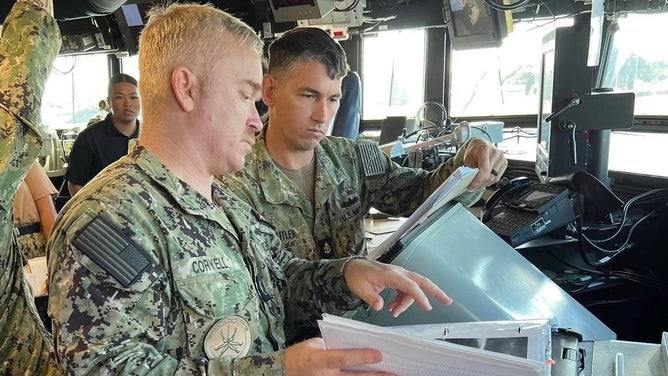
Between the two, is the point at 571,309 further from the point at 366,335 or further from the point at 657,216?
the point at 657,216

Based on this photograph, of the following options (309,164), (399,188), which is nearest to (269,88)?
(309,164)

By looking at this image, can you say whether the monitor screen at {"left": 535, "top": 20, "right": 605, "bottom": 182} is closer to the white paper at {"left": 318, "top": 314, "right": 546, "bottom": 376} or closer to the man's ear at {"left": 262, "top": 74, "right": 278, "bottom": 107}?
the man's ear at {"left": 262, "top": 74, "right": 278, "bottom": 107}

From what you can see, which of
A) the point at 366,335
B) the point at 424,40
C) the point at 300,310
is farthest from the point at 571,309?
the point at 424,40

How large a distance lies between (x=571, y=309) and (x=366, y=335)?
0.71m

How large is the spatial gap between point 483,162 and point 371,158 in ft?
1.38

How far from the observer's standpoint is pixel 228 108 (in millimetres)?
1045

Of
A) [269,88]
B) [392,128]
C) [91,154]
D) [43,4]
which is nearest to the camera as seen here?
[43,4]

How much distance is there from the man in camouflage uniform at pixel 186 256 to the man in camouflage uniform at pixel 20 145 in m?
0.29

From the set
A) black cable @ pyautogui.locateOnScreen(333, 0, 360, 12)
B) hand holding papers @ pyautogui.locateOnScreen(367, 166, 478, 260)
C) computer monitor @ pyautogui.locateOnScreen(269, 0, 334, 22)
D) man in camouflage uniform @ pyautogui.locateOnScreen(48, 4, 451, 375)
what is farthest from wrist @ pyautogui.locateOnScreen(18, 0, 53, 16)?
black cable @ pyautogui.locateOnScreen(333, 0, 360, 12)

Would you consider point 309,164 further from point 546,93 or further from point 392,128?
point 392,128

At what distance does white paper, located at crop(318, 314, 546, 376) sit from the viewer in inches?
28.3

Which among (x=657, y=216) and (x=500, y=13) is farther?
(x=500, y=13)

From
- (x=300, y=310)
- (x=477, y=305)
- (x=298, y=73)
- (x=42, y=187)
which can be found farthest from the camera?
(x=42, y=187)

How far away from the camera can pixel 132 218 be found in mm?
899
